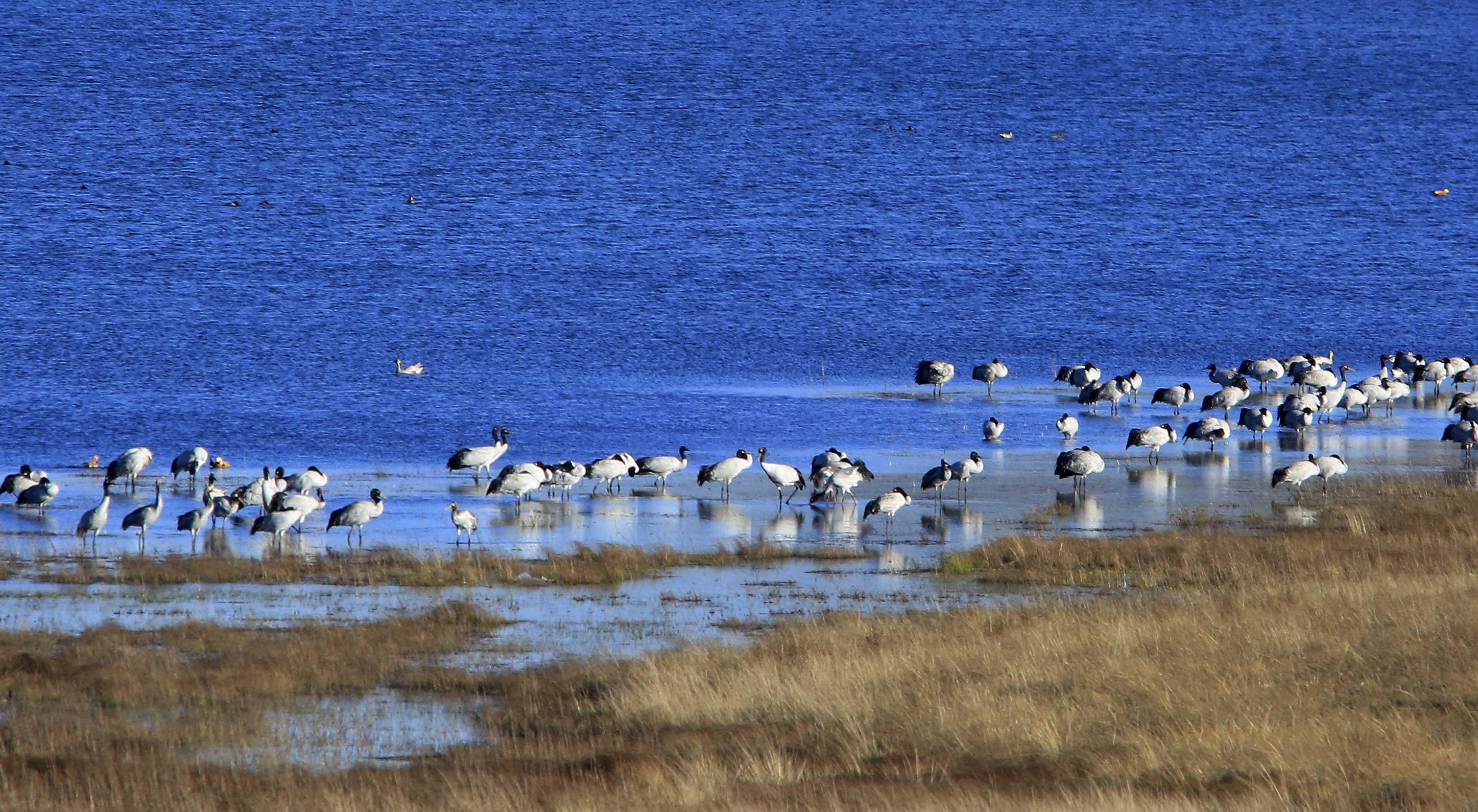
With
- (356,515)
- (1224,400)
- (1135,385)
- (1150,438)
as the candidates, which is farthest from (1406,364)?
(356,515)

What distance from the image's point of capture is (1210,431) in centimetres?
3388

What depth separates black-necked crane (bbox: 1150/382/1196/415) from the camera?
40.3 m

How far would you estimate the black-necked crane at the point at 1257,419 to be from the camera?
3578 cm

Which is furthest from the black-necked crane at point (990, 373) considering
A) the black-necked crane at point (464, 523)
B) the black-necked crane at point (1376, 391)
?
the black-necked crane at point (464, 523)

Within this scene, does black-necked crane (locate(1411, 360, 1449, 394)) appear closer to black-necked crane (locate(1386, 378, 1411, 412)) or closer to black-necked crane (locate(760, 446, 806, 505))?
black-necked crane (locate(1386, 378, 1411, 412))

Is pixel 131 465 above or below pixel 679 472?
above

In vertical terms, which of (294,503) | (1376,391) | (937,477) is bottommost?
(937,477)

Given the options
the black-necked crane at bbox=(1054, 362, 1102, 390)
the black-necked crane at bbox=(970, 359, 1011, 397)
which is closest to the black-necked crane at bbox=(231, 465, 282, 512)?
the black-necked crane at bbox=(970, 359, 1011, 397)

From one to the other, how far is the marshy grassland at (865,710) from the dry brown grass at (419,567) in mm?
2641

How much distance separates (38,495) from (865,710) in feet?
54.3

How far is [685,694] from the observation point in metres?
14.0

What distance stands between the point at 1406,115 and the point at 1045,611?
286 feet

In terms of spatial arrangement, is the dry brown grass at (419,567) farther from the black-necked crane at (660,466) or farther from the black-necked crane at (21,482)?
the black-necked crane at (660,466)

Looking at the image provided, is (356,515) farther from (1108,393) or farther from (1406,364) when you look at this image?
(1406,364)
